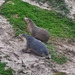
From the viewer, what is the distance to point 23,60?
862 centimetres

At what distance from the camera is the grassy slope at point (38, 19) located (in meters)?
11.6

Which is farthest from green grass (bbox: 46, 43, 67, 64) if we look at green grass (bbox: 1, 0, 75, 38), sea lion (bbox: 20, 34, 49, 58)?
green grass (bbox: 1, 0, 75, 38)

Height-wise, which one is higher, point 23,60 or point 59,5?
point 59,5

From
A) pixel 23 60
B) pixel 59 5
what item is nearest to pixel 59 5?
pixel 59 5

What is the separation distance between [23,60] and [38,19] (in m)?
4.10

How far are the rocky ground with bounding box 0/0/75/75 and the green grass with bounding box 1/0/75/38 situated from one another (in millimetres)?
1138

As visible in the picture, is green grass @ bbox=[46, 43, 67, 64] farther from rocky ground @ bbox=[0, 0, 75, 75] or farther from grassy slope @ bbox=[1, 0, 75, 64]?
grassy slope @ bbox=[1, 0, 75, 64]

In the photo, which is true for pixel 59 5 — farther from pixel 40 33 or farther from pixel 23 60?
pixel 23 60

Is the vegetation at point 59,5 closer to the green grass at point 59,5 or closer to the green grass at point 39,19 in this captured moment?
the green grass at point 59,5

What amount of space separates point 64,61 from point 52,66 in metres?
0.75

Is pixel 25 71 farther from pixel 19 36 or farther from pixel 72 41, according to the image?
pixel 72 41

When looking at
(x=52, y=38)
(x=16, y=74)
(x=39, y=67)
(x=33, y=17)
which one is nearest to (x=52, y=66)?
(x=39, y=67)

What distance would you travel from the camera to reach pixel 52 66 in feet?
29.0

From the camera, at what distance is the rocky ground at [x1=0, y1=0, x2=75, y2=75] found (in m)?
8.27
